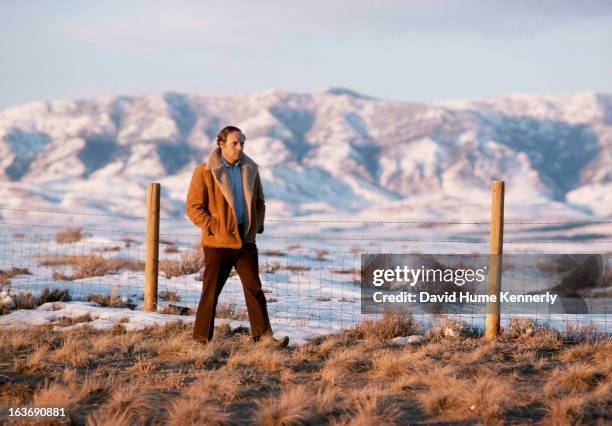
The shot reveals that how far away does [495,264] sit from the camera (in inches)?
367

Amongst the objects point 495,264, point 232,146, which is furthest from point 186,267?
point 232,146

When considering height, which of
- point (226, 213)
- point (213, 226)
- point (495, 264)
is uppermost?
point (226, 213)

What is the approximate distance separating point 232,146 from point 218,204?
1.82 feet

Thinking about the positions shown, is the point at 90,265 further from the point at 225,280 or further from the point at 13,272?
the point at 225,280

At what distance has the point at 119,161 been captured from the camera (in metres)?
97.9

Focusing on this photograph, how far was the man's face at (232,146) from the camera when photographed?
7.91 m

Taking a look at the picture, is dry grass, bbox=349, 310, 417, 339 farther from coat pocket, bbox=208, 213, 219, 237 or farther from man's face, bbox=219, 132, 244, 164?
man's face, bbox=219, 132, 244, 164

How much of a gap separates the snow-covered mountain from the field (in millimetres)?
70571

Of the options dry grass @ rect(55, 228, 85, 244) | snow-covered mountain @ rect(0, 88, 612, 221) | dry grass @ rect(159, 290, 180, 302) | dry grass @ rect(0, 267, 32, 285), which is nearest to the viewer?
dry grass @ rect(159, 290, 180, 302)

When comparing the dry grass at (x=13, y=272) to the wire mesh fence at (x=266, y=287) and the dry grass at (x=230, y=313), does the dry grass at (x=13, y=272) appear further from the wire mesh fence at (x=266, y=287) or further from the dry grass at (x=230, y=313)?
the dry grass at (x=230, y=313)

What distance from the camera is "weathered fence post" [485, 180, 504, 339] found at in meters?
9.30

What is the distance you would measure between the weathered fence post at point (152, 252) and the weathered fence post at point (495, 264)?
4.05 metres

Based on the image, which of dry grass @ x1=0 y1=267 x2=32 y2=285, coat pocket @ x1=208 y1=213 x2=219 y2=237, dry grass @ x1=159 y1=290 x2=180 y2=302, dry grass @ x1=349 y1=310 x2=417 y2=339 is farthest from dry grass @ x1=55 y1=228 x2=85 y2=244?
coat pocket @ x1=208 y1=213 x2=219 y2=237

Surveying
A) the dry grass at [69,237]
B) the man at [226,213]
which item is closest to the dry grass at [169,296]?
the man at [226,213]
